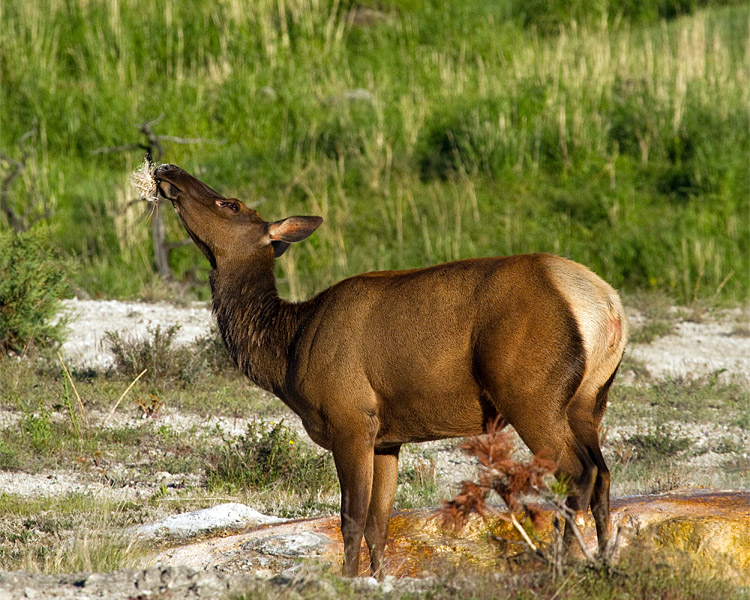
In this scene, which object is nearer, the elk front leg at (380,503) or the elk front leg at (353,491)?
the elk front leg at (353,491)

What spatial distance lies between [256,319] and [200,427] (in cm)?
303

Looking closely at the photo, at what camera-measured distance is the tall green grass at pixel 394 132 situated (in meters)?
13.7

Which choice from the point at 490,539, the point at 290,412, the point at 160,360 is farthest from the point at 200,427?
the point at 490,539

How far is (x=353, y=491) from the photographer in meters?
5.25

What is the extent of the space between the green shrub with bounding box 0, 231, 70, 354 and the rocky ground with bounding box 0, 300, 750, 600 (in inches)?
15.3

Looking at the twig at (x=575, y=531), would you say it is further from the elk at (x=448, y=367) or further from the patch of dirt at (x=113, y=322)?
the patch of dirt at (x=113, y=322)

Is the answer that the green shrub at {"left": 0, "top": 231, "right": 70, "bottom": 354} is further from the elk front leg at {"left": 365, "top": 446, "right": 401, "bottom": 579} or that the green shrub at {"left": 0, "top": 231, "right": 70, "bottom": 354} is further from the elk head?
the elk front leg at {"left": 365, "top": 446, "right": 401, "bottom": 579}

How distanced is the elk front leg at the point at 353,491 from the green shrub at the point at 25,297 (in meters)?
5.66

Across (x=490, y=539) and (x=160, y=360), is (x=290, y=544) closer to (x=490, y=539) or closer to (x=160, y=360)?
(x=490, y=539)

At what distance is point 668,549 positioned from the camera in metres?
5.25

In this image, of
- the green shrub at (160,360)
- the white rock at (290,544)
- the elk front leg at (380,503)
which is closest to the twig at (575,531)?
the elk front leg at (380,503)

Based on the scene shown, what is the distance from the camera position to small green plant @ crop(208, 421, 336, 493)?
755 cm

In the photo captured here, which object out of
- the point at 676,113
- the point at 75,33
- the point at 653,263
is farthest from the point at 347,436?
the point at 75,33

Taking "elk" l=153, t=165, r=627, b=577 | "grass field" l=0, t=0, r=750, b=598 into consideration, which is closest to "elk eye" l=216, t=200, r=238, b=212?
"elk" l=153, t=165, r=627, b=577
